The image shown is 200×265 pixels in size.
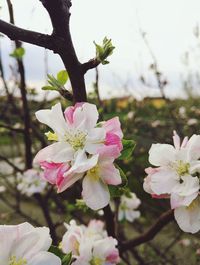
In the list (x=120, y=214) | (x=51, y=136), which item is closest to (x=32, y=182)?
(x=120, y=214)

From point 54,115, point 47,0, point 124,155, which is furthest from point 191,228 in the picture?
point 47,0

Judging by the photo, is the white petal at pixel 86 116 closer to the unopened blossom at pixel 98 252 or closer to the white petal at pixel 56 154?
the white petal at pixel 56 154

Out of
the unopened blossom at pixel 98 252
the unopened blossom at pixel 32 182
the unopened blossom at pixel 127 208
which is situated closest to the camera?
the unopened blossom at pixel 98 252

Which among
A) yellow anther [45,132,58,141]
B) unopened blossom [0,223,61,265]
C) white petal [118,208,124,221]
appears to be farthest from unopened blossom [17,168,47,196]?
unopened blossom [0,223,61,265]

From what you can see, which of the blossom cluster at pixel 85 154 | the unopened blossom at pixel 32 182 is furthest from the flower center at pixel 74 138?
the unopened blossom at pixel 32 182

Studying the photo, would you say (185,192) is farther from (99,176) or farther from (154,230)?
(154,230)

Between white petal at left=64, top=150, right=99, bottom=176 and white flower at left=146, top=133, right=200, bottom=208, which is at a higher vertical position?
white petal at left=64, top=150, right=99, bottom=176

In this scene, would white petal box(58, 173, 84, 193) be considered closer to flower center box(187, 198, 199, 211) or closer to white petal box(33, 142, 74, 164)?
white petal box(33, 142, 74, 164)

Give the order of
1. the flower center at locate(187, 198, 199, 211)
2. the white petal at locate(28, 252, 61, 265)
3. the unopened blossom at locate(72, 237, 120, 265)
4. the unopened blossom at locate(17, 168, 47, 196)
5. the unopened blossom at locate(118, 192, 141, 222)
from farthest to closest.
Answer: the unopened blossom at locate(17, 168, 47, 196)
the unopened blossom at locate(118, 192, 141, 222)
the unopened blossom at locate(72, 237, 120, 265)
the flower center at locate(187, 198, 199, 211)
the white petal at locate(28, 252, 61, 265)
